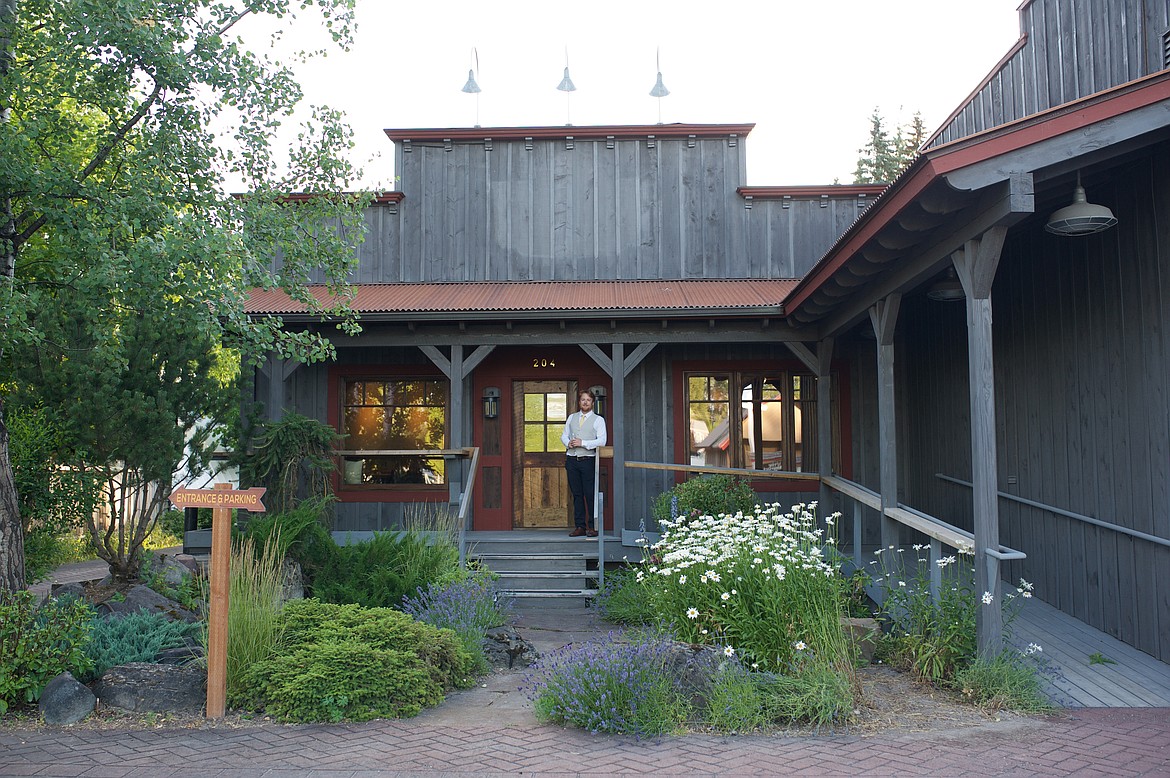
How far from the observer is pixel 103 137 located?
21.3 ft

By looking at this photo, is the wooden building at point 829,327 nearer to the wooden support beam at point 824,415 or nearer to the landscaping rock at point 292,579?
the wooden support beam at point 824,415

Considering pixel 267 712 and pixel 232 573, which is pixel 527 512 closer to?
pixel 232 573

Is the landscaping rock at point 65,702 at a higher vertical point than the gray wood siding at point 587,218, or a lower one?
lower

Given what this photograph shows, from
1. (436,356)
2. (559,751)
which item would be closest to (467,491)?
(436,356)

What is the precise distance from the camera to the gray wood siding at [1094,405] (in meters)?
5.45

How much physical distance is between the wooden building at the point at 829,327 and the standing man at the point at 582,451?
383mm

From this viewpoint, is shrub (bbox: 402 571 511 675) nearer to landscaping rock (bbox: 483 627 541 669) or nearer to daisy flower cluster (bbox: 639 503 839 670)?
landscaping rock (bbox: 483 627 541 669)

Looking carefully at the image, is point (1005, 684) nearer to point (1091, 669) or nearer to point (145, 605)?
point (1091, 669)

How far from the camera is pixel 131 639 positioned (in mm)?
5641

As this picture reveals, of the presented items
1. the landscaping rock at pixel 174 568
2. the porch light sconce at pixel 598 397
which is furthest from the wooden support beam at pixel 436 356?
the landscaping rock at pixel 174 568

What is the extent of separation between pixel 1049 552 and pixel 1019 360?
162cm

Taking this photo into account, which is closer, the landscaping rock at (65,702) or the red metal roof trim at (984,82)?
the landscaping rock at (65,702)

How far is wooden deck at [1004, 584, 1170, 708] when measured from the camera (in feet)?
15.9

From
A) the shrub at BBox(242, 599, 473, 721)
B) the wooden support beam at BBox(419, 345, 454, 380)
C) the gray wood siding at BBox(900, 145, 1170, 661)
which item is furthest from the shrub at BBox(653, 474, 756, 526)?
the shrub at BBox(242, 599, 473, 721)
